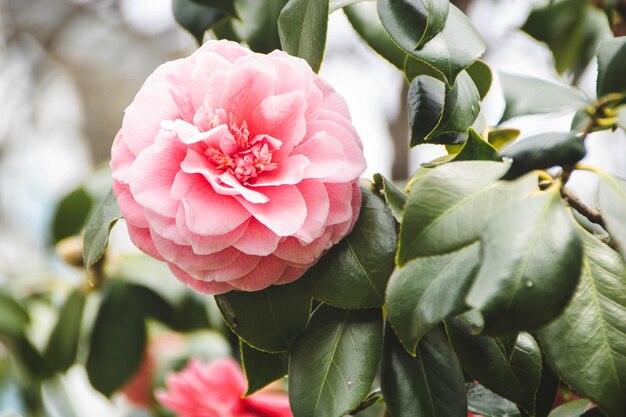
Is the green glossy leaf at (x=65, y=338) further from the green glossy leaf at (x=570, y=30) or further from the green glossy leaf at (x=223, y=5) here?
the green glossy leaf at (x=570, y=30)

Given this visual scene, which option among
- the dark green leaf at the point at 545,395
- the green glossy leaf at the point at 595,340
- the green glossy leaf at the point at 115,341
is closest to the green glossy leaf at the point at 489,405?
the dark green leaf at the point at 545,395

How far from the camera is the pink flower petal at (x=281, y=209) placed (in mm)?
455

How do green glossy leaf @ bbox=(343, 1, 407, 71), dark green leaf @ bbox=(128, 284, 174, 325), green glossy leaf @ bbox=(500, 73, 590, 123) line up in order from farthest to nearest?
dark green leaf @ bbox=(128, 284, 174, 325)
green glossy leaf @ bbox=(343, 1, 407, 71)
green glossy leaf @ bbox=(500, 73, 590, 123)

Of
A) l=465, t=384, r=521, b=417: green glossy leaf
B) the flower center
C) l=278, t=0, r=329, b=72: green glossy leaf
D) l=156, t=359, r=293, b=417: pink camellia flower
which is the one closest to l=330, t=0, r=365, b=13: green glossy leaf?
l=278, t=0, r=329, b=72: green glossy leaf

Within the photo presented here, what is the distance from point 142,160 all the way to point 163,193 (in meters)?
0.03

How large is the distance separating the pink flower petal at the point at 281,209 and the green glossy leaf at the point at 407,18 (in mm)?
134

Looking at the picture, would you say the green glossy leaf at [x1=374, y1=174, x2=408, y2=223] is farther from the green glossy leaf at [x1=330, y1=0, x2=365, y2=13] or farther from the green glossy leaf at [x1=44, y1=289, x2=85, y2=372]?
the green glossy leaf at [x1=44, y1=289, x2=85, y2=372]

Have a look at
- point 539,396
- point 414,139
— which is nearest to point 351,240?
point 414,139

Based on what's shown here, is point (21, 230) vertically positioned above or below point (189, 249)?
below

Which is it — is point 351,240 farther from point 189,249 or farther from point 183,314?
point 183,314

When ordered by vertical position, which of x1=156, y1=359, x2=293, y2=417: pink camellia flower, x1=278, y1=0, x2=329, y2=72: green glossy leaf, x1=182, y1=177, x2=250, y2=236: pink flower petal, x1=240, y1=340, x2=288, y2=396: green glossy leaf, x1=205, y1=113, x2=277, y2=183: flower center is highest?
x1=278, y1=0, x2=329, y2=72: green glossy leaf

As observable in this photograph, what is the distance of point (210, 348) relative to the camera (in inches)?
43.1

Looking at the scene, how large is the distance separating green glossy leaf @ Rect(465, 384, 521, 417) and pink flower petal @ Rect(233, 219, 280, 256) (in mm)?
229

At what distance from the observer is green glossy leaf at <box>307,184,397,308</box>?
18.9 inches
